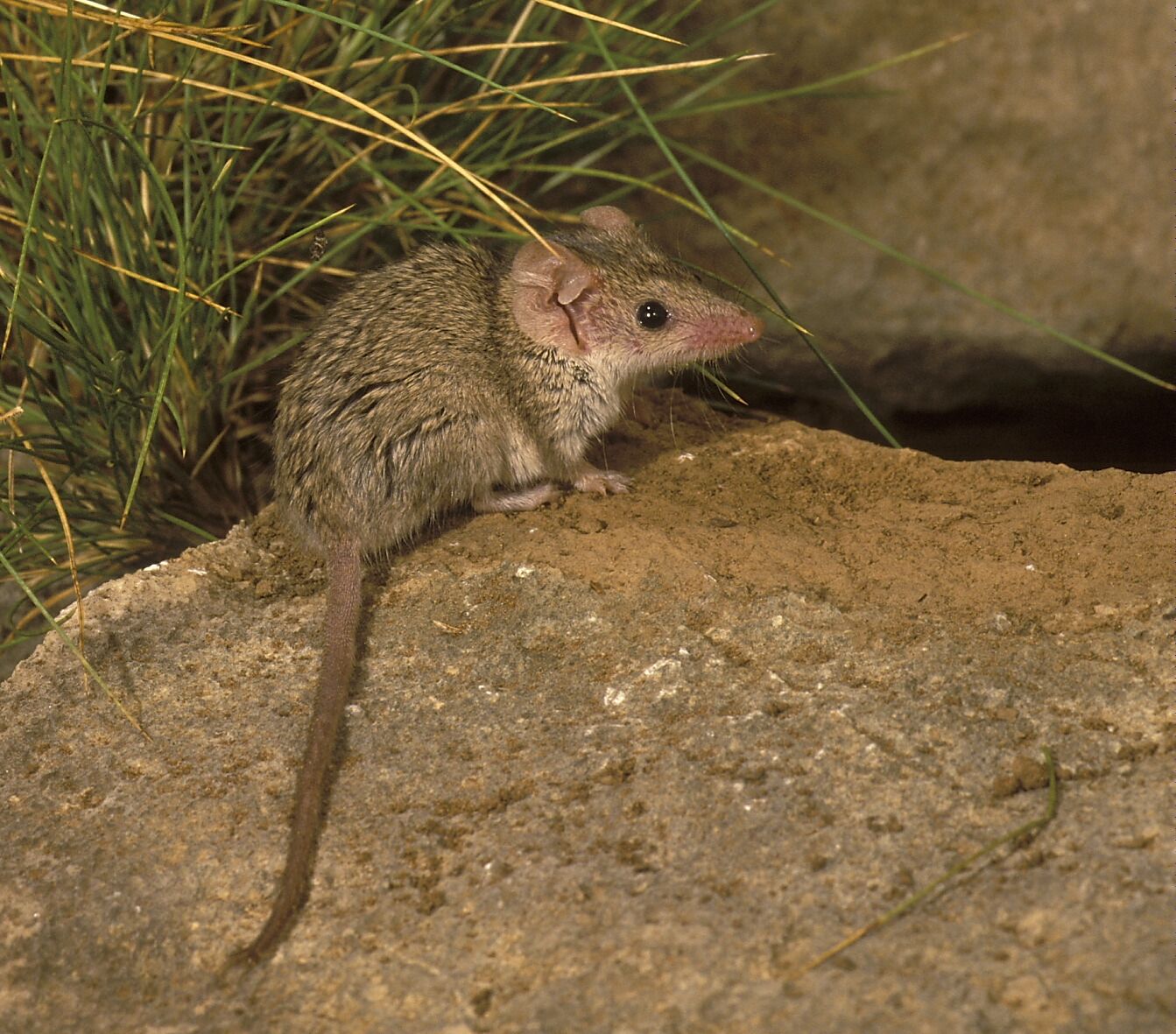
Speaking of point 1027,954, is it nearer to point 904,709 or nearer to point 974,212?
point 904,709

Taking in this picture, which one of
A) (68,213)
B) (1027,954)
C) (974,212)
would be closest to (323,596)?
(68,213)

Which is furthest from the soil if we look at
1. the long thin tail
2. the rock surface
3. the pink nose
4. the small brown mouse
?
the rock surface

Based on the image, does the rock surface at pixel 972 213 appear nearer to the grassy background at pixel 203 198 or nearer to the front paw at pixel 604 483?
the grassy background at pixel 203 198

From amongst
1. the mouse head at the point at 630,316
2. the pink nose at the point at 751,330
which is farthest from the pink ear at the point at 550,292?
the pink nose at the point at 751,330

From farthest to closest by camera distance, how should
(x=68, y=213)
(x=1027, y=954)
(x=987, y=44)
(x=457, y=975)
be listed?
(x=987, y=44) → (x=68, y=213) → (x=457, y=975) → (x=1027, y=954)

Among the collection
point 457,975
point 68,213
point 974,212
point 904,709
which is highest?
point 68,213

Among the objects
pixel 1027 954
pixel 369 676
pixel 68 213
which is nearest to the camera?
pixel 1027 954

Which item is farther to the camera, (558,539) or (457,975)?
(558,539)
